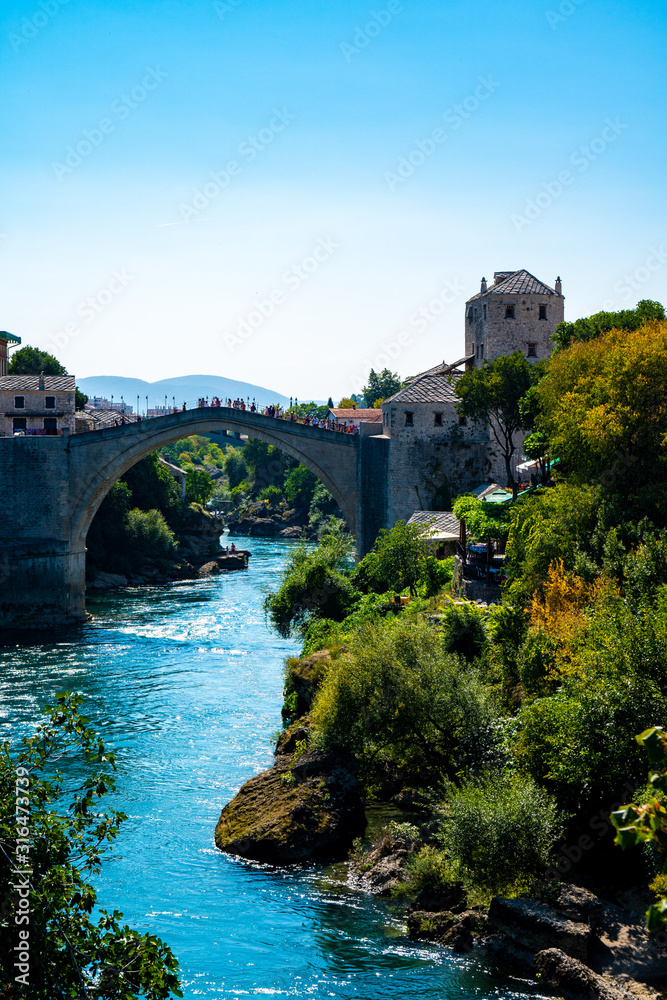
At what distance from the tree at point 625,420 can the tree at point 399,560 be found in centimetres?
855

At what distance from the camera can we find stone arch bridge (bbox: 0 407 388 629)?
1650 inches

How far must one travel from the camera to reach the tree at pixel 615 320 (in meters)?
30.9

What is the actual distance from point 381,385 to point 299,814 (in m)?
87.7

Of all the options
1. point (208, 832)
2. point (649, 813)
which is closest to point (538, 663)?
point (208, 832)

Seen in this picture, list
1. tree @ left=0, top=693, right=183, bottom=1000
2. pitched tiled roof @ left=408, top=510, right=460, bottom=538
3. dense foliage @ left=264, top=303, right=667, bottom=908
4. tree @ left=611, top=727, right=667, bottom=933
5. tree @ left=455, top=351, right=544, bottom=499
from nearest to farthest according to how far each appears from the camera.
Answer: tree @ left=611, top=727, right=667, bottom=933, tree @ left=0, top=693, right=183, bottom=1000, dense foliage @ left=264, top=303, right=667, bottom=908, pitched tiled roof @ left=408, top=510, right=460, bottom=538, tree @ left=455, top=351, right=544, bottom=499

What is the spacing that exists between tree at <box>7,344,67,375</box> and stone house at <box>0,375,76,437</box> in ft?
47.7

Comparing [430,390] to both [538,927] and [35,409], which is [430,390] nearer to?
[35,409]

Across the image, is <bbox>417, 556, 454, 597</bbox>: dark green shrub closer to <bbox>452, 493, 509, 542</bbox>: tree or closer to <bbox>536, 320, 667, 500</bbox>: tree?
<bbox>452, 493, 509, 542</bbox>: tree

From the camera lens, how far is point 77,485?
Answer: 43.6 m

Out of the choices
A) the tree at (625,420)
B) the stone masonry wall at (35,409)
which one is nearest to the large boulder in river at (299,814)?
the tree at (625,420)

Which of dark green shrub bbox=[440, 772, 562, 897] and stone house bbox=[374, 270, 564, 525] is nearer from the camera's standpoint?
dark green shrub bbox=[440, 772, 562, 897]

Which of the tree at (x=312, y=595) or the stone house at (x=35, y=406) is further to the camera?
the stone house at (x=35, y=406)

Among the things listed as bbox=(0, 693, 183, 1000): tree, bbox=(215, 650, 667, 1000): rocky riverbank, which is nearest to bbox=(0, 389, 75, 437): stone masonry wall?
bbox=(215, 650, 667, 1000): rocky riverbank

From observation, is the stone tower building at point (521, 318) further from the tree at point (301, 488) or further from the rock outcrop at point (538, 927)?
the tree at point (301, 488)
